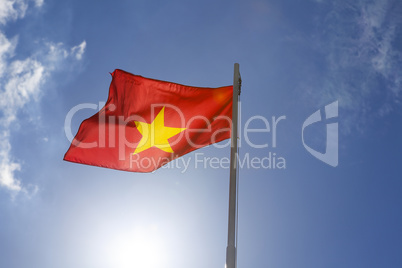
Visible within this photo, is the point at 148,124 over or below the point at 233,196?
over

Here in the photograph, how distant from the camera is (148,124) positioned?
42.1 feet

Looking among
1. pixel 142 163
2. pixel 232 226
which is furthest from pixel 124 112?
pixel 232 226

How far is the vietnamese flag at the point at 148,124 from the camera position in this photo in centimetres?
1212

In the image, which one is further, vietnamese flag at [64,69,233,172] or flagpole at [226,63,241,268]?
vietnamese flag at [64,69,233,172]

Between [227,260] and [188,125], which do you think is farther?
[188,125]

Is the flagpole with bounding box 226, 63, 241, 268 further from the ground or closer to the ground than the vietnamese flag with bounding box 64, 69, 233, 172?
closer to the ground

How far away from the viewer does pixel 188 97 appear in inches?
502

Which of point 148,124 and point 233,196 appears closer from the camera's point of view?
point 233,196

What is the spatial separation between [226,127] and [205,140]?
2.32ft

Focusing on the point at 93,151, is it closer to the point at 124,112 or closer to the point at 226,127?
the point at 124,112

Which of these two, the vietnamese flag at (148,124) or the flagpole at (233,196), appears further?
the vietnamese flag at (148,124)

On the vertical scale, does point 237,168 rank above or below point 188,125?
below

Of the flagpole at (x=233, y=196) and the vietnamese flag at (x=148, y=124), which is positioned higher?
the vietnamese flag at (x=148, y=124)

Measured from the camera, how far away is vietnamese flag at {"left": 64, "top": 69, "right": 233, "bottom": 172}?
12117mm
